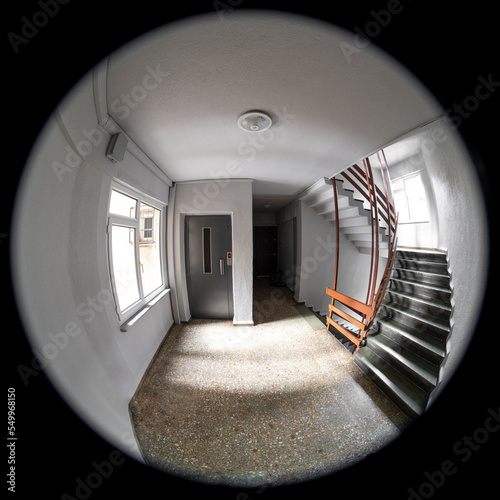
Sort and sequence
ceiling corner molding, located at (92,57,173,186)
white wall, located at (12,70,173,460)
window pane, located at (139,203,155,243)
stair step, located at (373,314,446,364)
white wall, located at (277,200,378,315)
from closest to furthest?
white wall, located at (12,70,173,460)
ceiling corner molding, located at (92,57,173,186)
stair step, located at (373,314,446,364)
window pane, located at (139,203,155,243)
white wall, located at (277,200,378,315)

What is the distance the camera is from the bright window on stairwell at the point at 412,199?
2.27m

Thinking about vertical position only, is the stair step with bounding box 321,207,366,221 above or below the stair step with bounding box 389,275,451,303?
above

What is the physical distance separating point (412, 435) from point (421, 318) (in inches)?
39.9

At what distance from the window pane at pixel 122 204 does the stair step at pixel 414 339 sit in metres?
2.33

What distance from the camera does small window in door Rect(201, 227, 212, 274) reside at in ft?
7.41

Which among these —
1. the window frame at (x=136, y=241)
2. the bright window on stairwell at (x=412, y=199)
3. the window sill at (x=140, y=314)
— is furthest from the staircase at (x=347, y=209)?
the window sill at (x=140, y=314)

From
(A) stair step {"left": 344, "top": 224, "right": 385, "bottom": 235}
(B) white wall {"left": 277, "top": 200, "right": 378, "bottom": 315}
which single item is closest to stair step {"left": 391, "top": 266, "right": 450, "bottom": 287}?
(A) stair step {"left": 344, "top": 224, "right": 385, "bottom": 235}

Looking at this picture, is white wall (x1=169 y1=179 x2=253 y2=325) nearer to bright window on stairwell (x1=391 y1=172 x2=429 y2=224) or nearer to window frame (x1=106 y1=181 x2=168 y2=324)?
window frame (x1=106 y1=181 x2=168 y2=324)

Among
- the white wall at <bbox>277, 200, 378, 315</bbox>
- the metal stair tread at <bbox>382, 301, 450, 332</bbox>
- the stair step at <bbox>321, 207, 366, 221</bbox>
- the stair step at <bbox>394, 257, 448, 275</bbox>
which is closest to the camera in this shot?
the metal stair tread at <bbox>382, 301, 450, 332</bbox>

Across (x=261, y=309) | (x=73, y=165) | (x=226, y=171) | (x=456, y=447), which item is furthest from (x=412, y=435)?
(x=226, y=171)

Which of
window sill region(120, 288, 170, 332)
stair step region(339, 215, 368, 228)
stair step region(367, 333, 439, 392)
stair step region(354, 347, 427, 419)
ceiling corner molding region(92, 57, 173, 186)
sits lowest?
stair step region(354, 347, 427, 419)

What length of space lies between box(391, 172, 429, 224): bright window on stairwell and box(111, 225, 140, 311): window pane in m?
3.57

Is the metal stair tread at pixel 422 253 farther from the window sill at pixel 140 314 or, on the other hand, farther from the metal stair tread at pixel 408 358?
the window sill at pixel 140 314

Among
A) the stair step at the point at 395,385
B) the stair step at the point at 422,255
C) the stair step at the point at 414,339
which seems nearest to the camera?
the stair step at the point at 395,385
